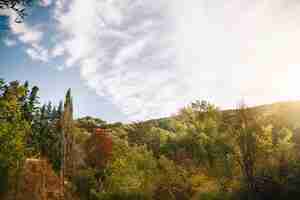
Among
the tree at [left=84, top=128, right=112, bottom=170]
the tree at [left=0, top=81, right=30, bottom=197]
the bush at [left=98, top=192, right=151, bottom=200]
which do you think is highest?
the tree at [left=0, top=81, right=30, bottom=197]

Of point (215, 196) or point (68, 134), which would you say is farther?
point (68, 134)

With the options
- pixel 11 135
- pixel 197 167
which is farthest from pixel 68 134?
pixel 11 135

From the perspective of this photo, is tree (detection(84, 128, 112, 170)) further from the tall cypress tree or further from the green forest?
the green forest

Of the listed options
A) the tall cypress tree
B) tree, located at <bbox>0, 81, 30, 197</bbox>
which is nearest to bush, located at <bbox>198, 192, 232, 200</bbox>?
tree, located at <bbox>0, 81, 30, 197</bbox>

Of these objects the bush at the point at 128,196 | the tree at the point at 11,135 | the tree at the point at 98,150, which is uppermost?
the tree at the point at 11,135

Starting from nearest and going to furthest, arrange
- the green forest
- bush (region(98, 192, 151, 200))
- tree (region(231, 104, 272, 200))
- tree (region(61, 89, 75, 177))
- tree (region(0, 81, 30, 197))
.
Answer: tree (region(0, 81, 30, 197))
the green forest
tree (region(231, 104, 272, 200))
bush (region(98, 192, 151, 200))
tree (region(61, 89, 75, 177))

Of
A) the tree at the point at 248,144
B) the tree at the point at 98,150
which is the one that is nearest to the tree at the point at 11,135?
the tree at the point at 248,144

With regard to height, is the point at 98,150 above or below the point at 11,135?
below

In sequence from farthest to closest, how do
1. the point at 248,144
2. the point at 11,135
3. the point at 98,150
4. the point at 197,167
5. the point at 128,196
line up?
the point at 98,150, the point at 197,167, the point at 128,196, the point at 248,144, the point at 11,135

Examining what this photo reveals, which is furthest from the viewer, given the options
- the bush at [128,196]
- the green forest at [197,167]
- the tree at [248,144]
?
the bush at [128,196]

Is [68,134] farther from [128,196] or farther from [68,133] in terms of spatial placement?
[128,196]

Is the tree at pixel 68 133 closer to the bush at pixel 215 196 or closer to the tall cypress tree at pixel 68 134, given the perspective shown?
the tall cypress tree at pixel 68 134

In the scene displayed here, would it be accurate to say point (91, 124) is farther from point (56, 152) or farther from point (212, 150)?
point (212, 150)

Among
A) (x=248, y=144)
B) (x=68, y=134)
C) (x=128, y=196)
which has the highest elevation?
(x=68, y=134)
